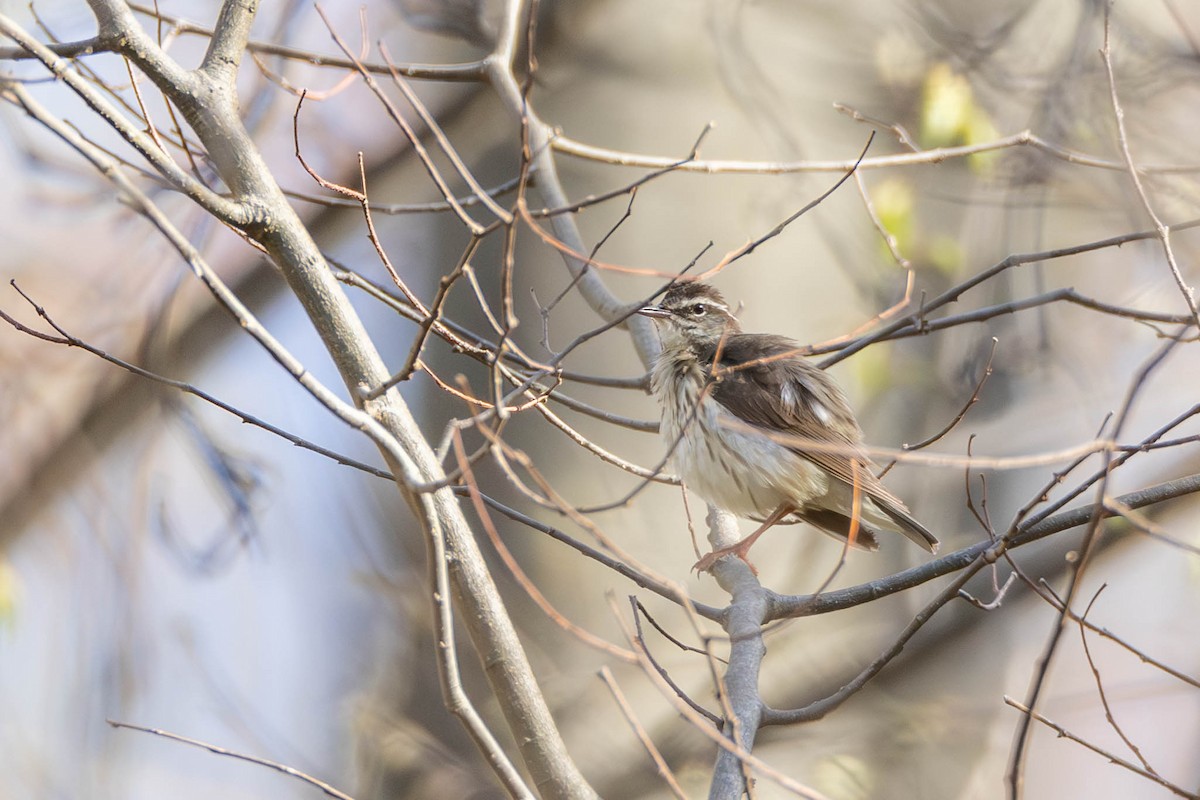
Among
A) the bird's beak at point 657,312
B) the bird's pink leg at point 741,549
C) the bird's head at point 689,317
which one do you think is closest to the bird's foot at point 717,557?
the bird's pink leg at point 741,549

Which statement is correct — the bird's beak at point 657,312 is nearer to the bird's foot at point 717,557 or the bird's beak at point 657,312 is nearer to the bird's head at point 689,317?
the bird's head at point 689,317

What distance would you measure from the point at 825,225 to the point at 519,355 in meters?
4.37

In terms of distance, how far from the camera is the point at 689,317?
5.09m

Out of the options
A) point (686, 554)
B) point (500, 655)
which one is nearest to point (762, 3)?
point (686, 554)

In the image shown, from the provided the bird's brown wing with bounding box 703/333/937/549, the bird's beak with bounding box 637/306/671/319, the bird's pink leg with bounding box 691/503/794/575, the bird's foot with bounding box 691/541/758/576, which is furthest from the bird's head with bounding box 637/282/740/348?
the bird's foot with bounding box 691/541/758/576

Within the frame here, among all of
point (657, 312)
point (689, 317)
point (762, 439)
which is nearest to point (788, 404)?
point (762, 439)

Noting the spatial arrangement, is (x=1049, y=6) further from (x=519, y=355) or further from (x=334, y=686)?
(x=334, y=686)

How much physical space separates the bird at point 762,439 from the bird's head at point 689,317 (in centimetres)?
1

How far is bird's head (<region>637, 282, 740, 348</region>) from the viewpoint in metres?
5.04

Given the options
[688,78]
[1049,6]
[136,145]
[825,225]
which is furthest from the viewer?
[1049,6]

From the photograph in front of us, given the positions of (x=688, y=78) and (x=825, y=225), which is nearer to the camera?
(x=688, y=78)

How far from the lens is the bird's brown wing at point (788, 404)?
4672 mm

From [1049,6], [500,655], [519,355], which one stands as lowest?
[500,655]

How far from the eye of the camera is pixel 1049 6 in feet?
25.7
